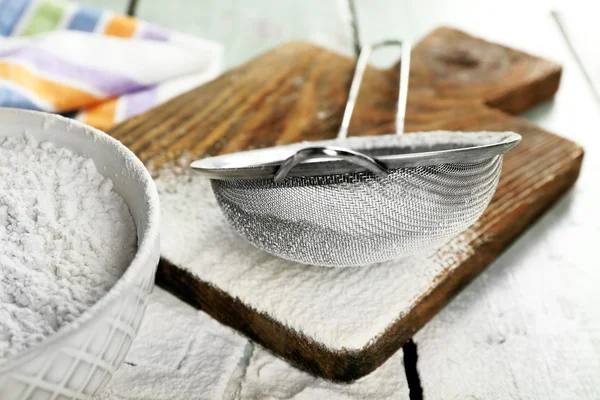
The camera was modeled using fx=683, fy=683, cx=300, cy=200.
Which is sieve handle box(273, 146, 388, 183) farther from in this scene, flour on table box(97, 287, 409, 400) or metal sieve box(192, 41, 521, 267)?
flour on table box(97, 287, 409, 400)

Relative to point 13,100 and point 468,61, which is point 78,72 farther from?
point 468,61

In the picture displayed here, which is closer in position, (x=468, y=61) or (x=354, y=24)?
(x=468, y=61)

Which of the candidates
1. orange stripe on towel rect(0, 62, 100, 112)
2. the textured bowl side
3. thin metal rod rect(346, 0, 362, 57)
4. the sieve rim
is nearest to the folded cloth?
orange stripe on towel rect(0, 62, 100, 112)

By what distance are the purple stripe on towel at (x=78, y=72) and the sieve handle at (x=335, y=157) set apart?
17.2 inches

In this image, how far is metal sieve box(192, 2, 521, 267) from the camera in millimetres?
474

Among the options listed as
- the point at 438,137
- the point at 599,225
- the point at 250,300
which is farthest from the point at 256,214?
the point at 599,225

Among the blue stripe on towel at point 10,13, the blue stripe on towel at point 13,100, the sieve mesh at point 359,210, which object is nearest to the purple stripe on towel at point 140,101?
the blue stripe on towel at point 13,100

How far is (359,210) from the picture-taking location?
1.62 feet

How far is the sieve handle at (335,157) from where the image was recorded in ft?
1.45

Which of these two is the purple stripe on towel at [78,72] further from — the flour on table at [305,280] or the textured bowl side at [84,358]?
the textured bowl side at [84,358]

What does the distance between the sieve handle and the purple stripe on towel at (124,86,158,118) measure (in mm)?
414

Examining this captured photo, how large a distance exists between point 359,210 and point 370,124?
231mm

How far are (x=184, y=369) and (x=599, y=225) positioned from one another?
15.9 inches

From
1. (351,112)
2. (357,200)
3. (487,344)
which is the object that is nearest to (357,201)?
(357,200)
